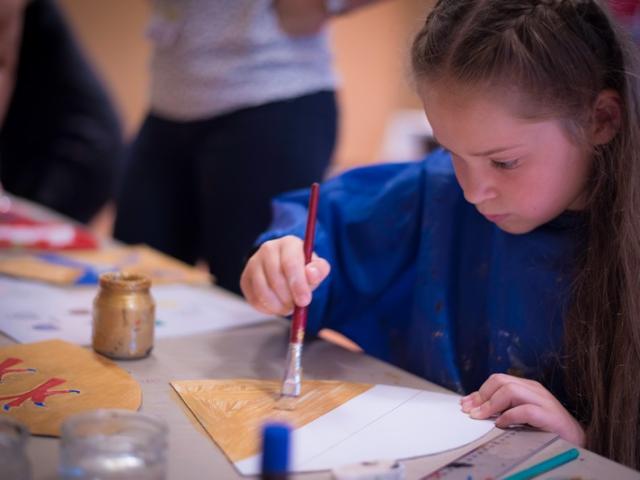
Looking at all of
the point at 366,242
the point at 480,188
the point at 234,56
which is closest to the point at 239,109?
the point at 234,56

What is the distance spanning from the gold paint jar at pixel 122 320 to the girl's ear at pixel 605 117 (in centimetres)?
58

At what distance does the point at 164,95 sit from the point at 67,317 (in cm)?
60

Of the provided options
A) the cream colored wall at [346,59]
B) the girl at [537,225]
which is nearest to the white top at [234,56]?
the girl at [537,225]

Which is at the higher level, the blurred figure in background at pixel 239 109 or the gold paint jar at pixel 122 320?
the blurred figure in background at pixel 239 109

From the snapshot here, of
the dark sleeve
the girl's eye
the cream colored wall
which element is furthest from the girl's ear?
Answer: the cream colored wall

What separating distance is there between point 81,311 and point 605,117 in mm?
786

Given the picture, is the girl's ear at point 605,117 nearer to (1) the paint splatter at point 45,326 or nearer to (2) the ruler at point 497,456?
(2) the ruler at point 497,456

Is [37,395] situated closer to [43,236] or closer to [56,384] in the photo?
[56,384]

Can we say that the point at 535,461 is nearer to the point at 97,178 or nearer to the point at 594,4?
the point at 594,4

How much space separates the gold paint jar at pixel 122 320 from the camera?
93 centimetres

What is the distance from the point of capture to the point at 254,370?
94cm

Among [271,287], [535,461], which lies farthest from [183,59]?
[535,461]

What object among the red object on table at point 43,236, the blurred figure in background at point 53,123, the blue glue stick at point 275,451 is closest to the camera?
the blue glue stick at point 275,451

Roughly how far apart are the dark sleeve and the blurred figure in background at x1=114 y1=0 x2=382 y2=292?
263mm
